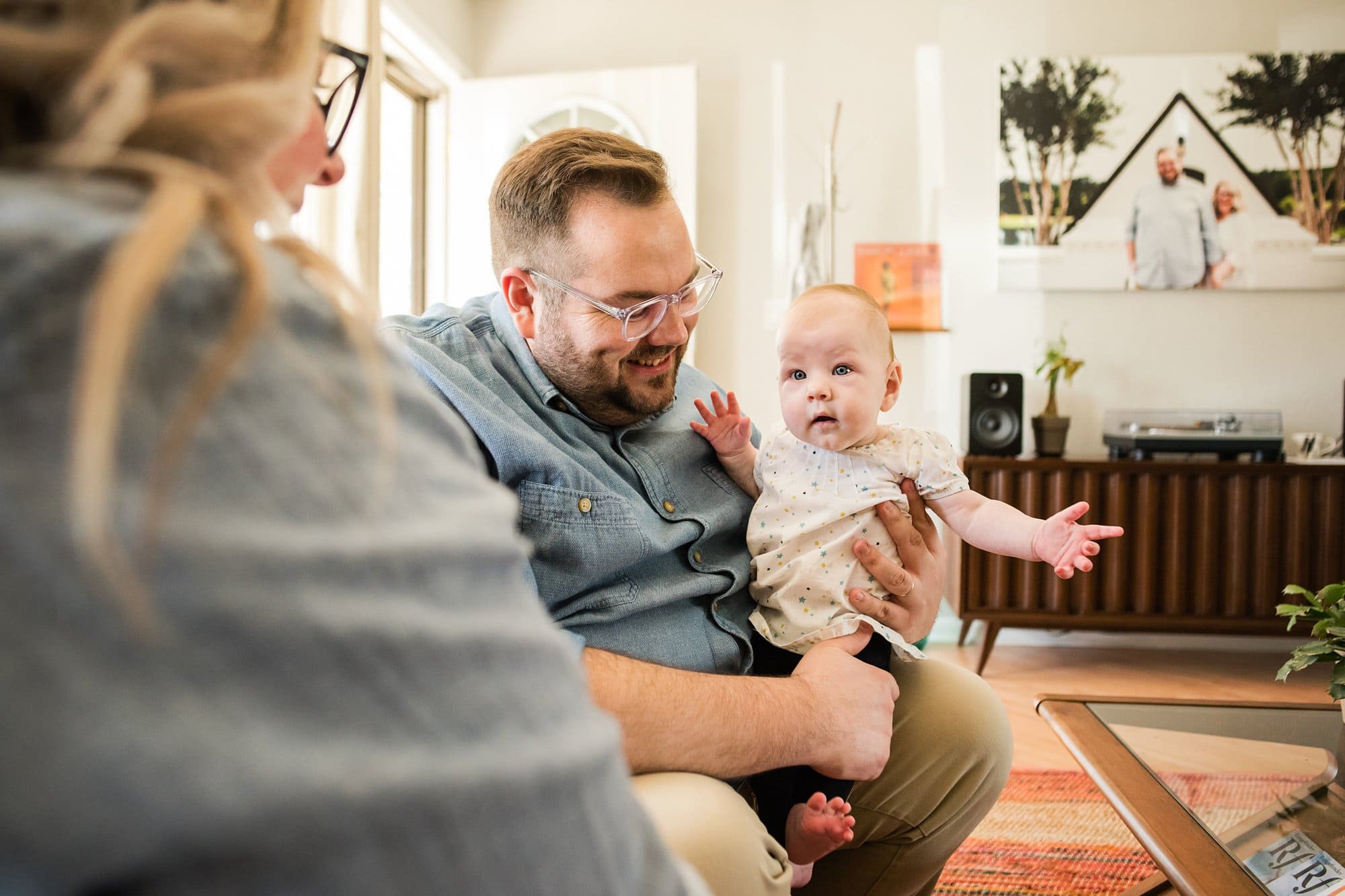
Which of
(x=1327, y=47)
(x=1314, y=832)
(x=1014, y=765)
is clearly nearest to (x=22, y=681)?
(x=1314, y=832)

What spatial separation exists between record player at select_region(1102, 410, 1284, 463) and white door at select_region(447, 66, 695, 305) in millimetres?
1984

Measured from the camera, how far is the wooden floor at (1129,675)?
345cm

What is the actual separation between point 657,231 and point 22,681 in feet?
4.02

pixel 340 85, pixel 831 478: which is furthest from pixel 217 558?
pixel 831 478

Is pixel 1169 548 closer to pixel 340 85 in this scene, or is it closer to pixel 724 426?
pixel 724 426

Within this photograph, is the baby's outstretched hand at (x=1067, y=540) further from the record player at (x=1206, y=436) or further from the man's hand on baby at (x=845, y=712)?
the record player at (x=1206, y=436)

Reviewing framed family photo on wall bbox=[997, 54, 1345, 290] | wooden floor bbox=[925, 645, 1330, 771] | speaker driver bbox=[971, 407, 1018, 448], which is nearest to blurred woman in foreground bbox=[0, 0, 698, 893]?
wooden floor bbox=[925, 645, 1330, 771]

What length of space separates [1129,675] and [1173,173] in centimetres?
211

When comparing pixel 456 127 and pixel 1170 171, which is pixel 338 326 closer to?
pixel 456 127

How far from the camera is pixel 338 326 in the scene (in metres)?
0.38

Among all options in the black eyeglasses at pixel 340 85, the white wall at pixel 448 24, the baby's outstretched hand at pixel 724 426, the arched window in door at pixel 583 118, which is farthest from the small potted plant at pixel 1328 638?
the white wall at pixel 448 24

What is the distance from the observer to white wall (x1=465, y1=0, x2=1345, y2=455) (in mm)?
3998

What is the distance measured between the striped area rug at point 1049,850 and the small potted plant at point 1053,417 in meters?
1.61

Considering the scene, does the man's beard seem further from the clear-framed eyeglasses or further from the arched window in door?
the arched window in door
